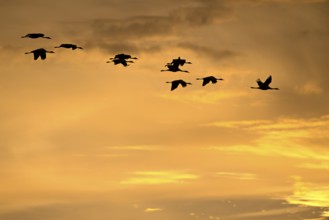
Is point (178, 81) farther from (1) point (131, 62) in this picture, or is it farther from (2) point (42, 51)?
(2) point (42, 51)

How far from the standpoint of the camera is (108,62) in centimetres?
9338

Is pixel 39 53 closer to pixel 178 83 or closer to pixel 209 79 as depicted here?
pixel 178 83

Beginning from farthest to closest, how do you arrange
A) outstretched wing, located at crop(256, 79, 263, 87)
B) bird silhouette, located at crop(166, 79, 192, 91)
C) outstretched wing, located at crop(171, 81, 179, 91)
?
bird silhouette, located at crop(166, 79, 192, 91), outstretched wing, located at crop(171, 81, 179, 91), outstretched wing, located at crop(256, 79, 263, 87)

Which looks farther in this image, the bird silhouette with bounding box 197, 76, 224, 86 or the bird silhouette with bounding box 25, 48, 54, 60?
the bird silhouette with bounding box 197, 76, 224, 86

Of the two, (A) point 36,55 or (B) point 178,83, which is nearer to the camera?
(A) point 36,55

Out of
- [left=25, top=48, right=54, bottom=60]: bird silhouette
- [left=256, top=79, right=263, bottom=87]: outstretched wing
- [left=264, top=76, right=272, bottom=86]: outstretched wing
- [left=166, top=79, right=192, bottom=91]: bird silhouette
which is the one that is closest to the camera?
[left=25, top=48, right=54, bottom=60]: bird silhouette

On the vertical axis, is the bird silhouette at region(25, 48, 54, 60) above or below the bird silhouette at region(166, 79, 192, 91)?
above

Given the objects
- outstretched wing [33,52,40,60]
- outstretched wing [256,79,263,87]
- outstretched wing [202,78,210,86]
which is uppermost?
outstretched wing [33,52,40,60]

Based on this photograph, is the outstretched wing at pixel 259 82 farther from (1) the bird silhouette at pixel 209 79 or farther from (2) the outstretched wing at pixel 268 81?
(1) the bird silhouette at pixel 209 79

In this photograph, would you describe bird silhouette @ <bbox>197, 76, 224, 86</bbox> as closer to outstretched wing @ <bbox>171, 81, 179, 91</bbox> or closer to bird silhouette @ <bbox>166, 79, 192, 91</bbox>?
bird silhouette @ <bbox>166, 79, 192, 91</bbox>

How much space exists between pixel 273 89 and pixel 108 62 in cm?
2050

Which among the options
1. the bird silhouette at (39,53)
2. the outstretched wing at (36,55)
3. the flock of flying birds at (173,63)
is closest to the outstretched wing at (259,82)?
the flock of flying birds at (173,63)

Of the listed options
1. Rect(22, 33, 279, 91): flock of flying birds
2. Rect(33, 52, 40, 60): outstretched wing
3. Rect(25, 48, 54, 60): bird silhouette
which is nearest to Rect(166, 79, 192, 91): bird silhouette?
Rect(22, 33, 279, 91): flock of flying birds

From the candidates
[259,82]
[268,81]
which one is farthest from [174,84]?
[268,81]
